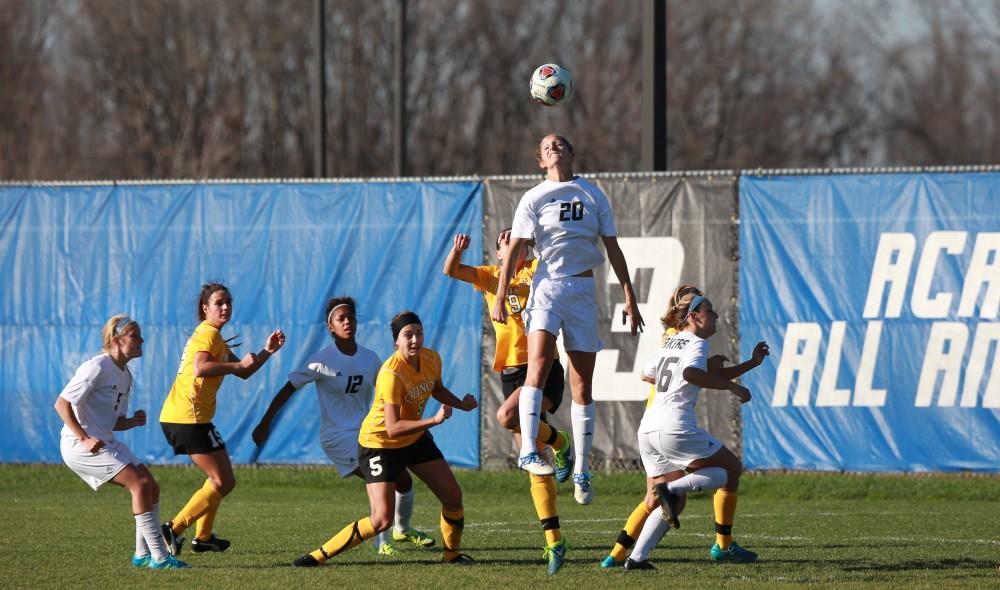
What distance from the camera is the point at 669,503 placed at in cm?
1038

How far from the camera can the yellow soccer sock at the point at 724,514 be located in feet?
36.7

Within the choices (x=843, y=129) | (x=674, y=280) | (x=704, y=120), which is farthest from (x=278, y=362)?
(x=843, y=129)

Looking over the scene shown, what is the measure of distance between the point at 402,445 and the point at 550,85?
298 cm

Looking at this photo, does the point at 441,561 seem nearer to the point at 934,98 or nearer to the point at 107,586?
the point at 107,586

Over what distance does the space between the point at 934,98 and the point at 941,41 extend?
222cm

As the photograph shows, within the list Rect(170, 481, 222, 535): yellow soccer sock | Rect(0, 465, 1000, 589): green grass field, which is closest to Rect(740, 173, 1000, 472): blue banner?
Rect(0, 465, 1000, 589): green grass field

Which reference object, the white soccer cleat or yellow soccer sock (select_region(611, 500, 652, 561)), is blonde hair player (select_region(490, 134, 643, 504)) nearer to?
the white soccer cleat

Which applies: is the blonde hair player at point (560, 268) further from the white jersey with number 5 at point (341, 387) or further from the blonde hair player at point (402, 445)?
the white jersey with number 5 at point (341, 387)

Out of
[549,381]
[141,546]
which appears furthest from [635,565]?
[141,546]

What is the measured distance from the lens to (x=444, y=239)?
17672 millimetres

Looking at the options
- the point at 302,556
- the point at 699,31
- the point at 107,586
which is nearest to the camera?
the point at 107,586

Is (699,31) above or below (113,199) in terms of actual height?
above

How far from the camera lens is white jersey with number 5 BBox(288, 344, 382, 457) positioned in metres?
12.6

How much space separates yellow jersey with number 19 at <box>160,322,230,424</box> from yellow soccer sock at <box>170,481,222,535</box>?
531 millimetres
